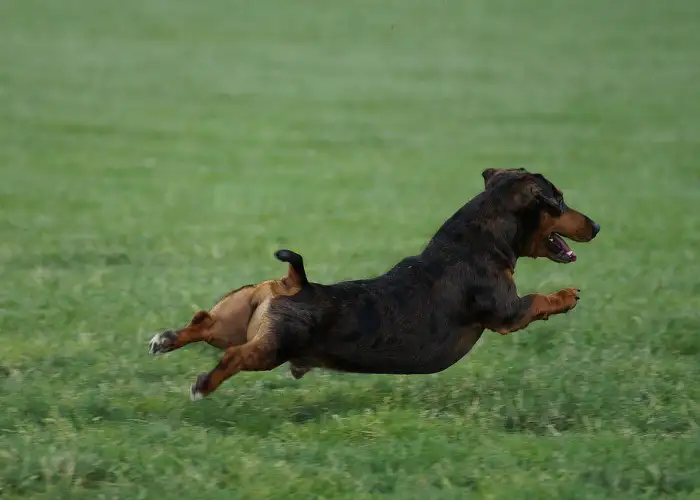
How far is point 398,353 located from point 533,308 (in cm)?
72

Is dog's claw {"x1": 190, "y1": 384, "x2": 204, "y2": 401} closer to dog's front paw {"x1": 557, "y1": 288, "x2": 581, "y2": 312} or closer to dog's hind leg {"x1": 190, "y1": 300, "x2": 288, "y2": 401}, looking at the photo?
dog's hind leg {"x1": 190, "y1": 300, "x2": 288, "y2": 401}

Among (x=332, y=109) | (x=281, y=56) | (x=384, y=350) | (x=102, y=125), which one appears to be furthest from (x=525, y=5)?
(x=384, y=350)

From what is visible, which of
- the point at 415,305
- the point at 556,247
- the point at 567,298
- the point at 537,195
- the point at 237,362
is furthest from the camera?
the point at 556,247

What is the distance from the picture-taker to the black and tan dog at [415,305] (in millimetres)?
6629

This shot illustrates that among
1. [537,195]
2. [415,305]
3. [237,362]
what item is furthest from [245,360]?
[537,195]

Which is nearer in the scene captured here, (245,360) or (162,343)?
(245,360)

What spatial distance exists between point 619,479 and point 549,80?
69.5 ft

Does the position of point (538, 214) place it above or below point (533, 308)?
above

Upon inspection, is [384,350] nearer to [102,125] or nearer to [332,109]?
→ [102,125]

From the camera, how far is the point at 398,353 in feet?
22.5

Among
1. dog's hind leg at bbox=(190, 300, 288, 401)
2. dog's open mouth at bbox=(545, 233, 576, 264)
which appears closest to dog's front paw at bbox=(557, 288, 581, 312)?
dog's open mouth at bbox=(545, 233, 576, 264)

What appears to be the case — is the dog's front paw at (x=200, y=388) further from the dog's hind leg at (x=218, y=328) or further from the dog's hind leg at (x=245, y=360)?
the dog's hind leg at (x=218, y=328)

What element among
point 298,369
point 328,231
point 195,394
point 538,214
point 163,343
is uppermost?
point 328,231

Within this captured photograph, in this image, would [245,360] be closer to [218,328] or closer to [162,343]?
[218,328]
